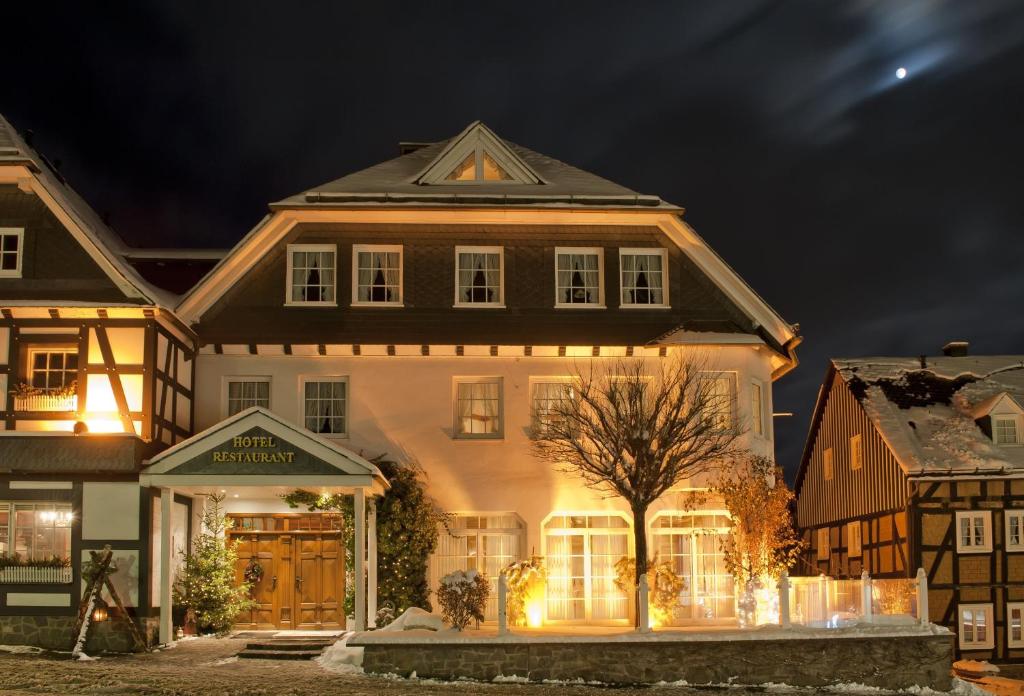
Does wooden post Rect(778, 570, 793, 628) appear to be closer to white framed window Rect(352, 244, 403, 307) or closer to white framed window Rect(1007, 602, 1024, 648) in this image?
white framed window Rect(352, 244, 403, 307)

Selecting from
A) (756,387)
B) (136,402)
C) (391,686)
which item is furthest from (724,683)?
(136,402)

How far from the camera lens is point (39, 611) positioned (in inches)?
916

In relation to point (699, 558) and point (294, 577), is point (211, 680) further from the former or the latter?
point (699, 558)

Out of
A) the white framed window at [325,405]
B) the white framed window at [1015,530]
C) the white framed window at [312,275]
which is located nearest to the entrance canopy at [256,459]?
the white framed window at [325,405]

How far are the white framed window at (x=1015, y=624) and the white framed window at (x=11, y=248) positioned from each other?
24.5m

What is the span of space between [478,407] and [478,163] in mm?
5442

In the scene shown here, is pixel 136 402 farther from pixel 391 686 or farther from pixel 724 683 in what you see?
pixel 724 683

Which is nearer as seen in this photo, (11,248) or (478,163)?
(11,248)

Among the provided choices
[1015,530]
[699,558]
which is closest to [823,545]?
[1015,530]

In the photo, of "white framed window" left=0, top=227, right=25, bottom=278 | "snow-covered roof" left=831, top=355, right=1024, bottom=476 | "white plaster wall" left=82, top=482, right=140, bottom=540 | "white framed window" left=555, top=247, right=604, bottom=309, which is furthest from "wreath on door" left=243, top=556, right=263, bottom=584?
"snow-covered roof" left=831, top=355, right=1024, bottom=476

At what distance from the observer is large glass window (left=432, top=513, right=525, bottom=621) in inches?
1016

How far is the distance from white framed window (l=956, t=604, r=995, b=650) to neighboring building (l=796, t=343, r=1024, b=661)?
0.08 ft

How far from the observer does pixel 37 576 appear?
23.3m

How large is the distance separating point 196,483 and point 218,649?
2956 mm
